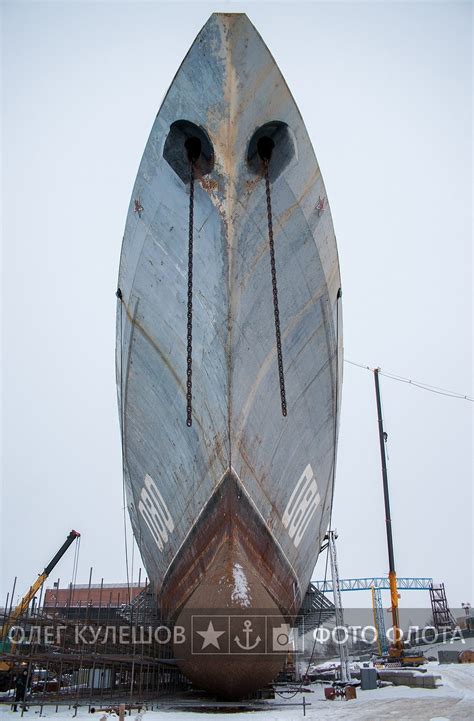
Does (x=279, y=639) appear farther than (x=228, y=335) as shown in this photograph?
No

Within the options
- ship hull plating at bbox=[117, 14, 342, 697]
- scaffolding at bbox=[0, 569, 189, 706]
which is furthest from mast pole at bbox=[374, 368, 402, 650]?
ship hull plating at bbox=[117, 14, 342, 697]

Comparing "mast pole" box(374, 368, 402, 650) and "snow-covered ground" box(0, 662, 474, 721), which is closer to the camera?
"snow-covered ground" box(0, 662, 474, 721)

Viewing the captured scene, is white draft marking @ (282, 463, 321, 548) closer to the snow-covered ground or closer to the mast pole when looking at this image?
the snow-covered ground

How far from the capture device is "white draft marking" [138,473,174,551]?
772cm

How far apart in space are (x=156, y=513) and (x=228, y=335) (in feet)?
10.8

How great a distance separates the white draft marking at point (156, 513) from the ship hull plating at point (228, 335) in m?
0.04

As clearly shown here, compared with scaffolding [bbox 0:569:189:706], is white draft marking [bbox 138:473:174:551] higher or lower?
higher

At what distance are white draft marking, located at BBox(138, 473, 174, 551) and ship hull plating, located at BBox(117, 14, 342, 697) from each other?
0.13 feet

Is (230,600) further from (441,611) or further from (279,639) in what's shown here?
(441,611)

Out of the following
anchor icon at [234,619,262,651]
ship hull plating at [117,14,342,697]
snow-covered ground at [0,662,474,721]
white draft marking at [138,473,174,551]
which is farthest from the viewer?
white draft marking at [138,473,174,551]

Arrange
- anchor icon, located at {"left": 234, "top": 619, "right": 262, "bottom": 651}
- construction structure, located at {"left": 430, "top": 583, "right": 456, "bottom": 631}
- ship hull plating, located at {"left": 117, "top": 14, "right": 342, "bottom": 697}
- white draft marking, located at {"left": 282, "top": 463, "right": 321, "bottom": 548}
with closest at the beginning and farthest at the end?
anchor icon, located at {"left": 234, "top": 619, "right": 262, "bottom": 651} < ship hull plating, located at {"left": 117, "top": 14, "right": 342, "bottom": 697} < white draft marking, located at {"left": 282, "top": 463, "right": 321, "bottom": 548} < construction structure, located at {"left": 430, "top": 583, "right": 456, "bottom": 631}

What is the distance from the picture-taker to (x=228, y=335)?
6.42 metres

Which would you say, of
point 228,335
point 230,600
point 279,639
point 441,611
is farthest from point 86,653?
point 441,611

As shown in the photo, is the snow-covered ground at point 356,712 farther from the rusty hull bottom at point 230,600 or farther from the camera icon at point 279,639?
the camera icon at point 279,639
